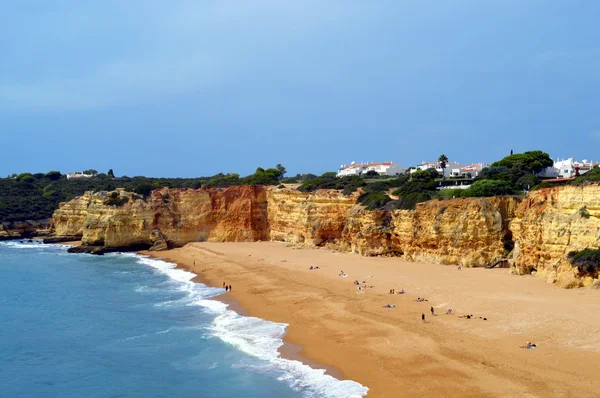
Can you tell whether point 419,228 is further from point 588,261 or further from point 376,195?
point 588,261

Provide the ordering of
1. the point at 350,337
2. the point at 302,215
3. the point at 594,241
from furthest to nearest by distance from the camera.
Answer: the point at 302,215
the point at 594,241
the point at 350,337

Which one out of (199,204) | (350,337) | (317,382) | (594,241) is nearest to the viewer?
(317,382)

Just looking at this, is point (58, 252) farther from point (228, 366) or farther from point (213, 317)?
point (228, 366)

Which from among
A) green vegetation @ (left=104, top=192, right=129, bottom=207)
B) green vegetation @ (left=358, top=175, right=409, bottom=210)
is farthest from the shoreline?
green vegetation @ (left=358, top=175, right=409, bottom=210)

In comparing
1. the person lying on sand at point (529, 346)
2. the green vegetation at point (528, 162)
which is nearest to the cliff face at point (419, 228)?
the person lying on sand at point (529, 346)

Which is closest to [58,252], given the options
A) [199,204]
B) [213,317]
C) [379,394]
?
[199,204]

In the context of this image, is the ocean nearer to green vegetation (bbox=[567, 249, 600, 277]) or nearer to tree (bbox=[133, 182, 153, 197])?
green vegetation (bbox=[567, 249, 600, 277])

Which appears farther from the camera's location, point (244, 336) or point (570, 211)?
point (570, 211)

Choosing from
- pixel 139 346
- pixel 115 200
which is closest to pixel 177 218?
pixel 115 200
